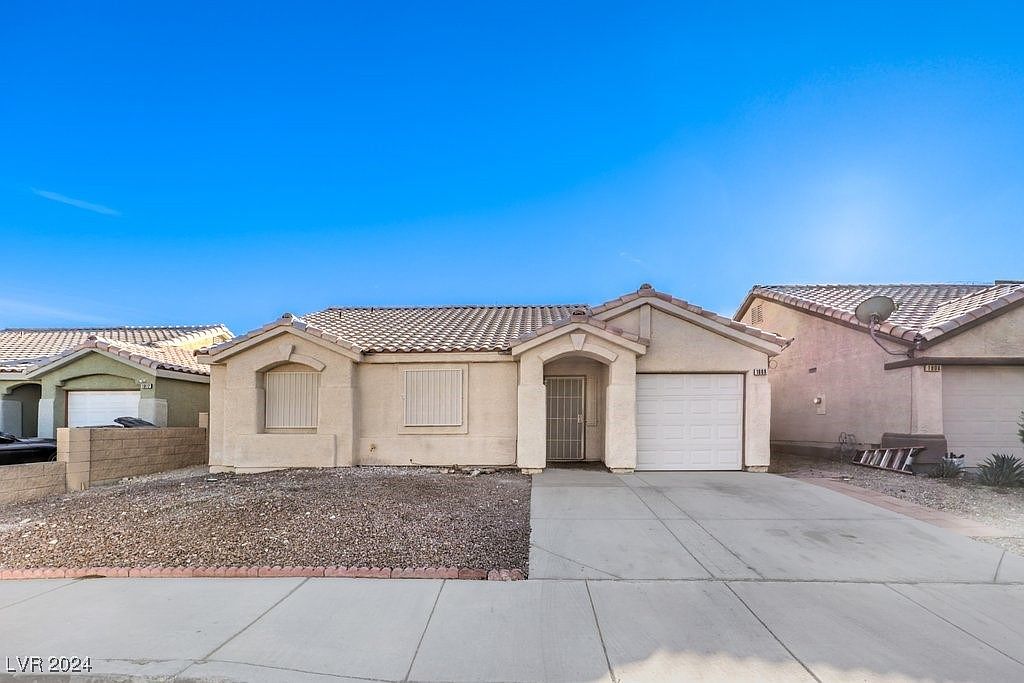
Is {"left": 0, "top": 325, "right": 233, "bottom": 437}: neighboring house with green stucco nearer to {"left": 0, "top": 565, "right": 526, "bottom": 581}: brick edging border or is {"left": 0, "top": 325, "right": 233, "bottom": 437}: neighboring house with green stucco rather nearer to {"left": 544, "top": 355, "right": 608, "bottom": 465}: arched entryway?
{"left": 0, "top": 565, "right": 526, "bottom": 581}: brick edging border

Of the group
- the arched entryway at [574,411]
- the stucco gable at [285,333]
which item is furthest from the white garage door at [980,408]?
the stucco gable at [285,333]

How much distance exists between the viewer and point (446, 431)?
1157cm

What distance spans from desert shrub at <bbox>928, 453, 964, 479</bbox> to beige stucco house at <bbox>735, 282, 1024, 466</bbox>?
33cm

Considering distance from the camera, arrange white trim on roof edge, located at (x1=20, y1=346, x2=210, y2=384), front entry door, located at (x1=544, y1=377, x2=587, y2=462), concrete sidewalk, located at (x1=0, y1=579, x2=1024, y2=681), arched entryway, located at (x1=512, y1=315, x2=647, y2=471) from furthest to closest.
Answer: white trim on roof edge, located at (x1=20, y1=346, x2=210, y2=384) < front entry door, located at (x1=544, y1=377, x2=587, y2=462) < arched entryway, located at (x1=512, y1=315, x2=647, y2=471) < concrete sidewalk, located at (x1=0, y1=579, x2=1024, y2=681)

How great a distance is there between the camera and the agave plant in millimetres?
9648

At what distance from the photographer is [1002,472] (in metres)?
9.73

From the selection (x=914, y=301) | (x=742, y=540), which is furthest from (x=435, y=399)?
(x=914, y=301)

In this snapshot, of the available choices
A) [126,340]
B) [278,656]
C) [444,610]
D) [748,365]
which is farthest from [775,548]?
[126,340]

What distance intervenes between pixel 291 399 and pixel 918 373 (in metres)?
14.4

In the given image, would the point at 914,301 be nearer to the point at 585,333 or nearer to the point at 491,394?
the point at 585,333

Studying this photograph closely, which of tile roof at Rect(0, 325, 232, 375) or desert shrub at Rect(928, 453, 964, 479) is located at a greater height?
tile roof at Rect(0, 325, 232, 375)

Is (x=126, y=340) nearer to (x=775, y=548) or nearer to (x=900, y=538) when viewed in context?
(x=775, y=548)

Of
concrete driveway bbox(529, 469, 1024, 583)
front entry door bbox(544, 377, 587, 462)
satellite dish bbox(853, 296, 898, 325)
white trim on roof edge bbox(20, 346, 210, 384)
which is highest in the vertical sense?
satellite dish bbox(853, 296, 898, 325)

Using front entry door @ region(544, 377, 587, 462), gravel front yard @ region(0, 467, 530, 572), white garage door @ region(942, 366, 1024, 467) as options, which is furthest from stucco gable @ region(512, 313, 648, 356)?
white garage door @ region(942, 366, 1024, 467)
